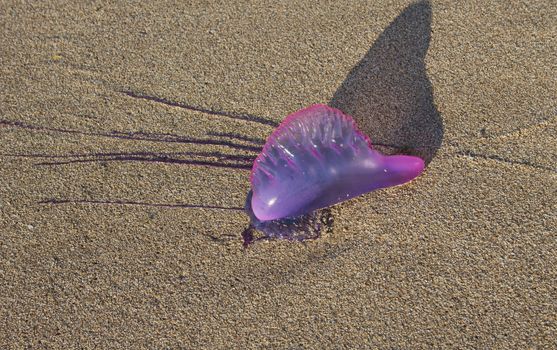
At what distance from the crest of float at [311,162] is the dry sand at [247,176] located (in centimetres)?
13

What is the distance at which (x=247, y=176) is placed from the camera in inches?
86.3

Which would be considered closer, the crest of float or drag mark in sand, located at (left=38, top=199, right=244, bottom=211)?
the crest of float

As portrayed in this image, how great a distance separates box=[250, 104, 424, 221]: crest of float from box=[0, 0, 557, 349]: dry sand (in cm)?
13

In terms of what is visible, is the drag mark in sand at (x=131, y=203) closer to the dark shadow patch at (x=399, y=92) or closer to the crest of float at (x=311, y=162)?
the crest of float at (x=311, y=162)

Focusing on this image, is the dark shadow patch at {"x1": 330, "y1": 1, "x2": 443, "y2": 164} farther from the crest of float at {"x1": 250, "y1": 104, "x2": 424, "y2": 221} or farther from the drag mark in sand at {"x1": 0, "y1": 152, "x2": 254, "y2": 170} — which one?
the drag mark in sand at {"x1": 0, "y1": 152, "x2": 254, "y2": 170}

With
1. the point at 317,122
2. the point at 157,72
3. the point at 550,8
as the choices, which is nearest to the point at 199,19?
the point at 157,72

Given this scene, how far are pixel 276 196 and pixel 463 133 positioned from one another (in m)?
0.70

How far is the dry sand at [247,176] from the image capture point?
1.94 meters

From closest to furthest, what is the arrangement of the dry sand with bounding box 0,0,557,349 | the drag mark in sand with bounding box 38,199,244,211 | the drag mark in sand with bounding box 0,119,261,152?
the dry sand with bounding box 0,0,557,349 → the drag mark in sand with bounding box 38,199,244,211 → the drag mark in sand with bounding box 0,119,261,152

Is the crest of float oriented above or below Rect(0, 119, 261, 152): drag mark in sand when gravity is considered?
below

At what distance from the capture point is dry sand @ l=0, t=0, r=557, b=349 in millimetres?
1940

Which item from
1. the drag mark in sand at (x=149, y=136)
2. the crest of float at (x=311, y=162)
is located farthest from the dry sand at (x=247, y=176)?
the crest of float at (x=311, y=162)

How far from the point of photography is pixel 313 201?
2.04m

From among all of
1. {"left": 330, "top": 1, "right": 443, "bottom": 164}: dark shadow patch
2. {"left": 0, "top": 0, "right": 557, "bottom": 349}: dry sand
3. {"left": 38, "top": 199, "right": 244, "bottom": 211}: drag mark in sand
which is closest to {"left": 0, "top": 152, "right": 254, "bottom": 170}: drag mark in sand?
{"left": 0, "top": 0, "right": 557, "bottom": 349}: dry sand
